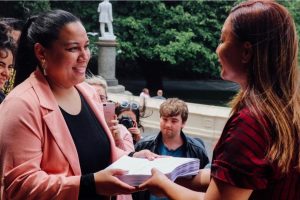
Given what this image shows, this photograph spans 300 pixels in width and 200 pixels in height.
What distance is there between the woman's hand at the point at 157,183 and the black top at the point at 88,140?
24 cm

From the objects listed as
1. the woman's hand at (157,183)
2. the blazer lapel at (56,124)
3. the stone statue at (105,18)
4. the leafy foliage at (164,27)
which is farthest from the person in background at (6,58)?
the leafy foliage at (164,27)

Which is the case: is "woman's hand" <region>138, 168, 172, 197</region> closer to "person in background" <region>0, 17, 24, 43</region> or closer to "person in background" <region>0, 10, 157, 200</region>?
"person in background" <region>0, 10, 157, 200</region>

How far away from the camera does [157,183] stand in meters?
Result: 1.87

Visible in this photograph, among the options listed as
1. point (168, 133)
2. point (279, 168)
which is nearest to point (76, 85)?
point (279, 168)

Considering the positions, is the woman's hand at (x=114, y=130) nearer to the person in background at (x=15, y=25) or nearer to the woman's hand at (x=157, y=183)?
the woman's hand at (x=157, y=183)

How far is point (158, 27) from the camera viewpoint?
81.3ft

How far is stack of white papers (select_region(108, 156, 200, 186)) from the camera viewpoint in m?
1.93

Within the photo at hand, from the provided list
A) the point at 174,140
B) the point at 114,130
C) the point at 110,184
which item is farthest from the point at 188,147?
the point at 110,184

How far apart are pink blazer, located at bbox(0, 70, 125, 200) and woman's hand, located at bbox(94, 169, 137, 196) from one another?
0.08 m

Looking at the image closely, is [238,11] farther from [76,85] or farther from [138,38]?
[138,38]

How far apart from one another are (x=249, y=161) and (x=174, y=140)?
8.24ft

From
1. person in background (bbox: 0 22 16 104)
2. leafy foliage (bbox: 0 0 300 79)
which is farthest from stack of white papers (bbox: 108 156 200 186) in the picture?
leafy foliage (bbox: 0 0 300 79)

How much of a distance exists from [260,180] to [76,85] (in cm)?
108

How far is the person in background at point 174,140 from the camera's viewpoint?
12.6 ft
